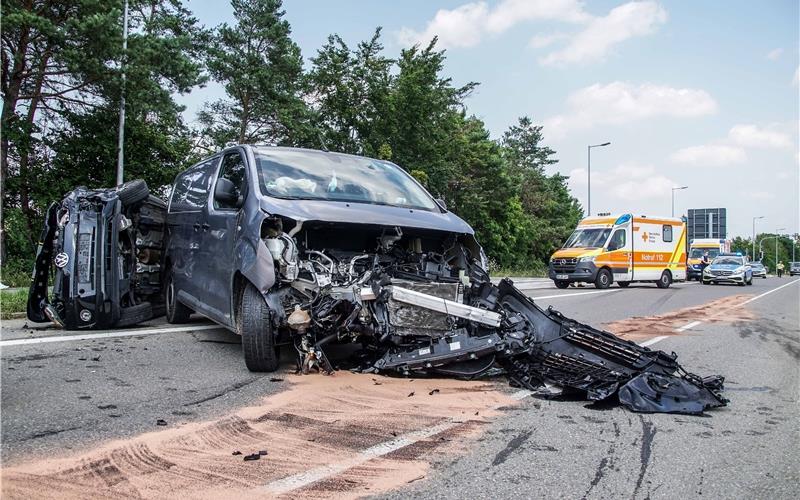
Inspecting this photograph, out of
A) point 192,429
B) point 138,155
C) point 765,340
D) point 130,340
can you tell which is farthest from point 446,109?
point 192,429

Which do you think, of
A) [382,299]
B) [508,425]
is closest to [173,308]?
[382,299]

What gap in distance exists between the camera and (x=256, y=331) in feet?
16.1

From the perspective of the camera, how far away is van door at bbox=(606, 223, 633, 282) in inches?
865

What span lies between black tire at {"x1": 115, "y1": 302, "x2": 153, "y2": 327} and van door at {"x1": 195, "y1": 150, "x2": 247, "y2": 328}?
5.29 ft

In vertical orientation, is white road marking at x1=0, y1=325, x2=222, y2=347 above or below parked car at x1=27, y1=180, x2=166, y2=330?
below

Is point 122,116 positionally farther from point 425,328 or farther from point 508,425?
point 508,425

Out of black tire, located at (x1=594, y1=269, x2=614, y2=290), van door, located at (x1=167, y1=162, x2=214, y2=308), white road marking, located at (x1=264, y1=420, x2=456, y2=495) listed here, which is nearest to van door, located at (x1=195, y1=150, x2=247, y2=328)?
van door, located at (x1=167, y1=162, x2=214, y2=308)

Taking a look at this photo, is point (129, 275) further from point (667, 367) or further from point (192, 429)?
point (667, 367)

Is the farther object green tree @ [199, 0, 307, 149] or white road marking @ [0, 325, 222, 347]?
green tree @ [199, 0, 307, 149]

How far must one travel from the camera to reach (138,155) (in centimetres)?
2178

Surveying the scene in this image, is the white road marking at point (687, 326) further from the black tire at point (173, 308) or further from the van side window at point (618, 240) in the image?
the van side window at point (618, 240)

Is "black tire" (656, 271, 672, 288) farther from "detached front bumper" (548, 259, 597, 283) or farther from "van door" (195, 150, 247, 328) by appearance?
"van door" (195, 150, 247, 328)

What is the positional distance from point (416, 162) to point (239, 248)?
2723cm

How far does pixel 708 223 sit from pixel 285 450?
6044cm
